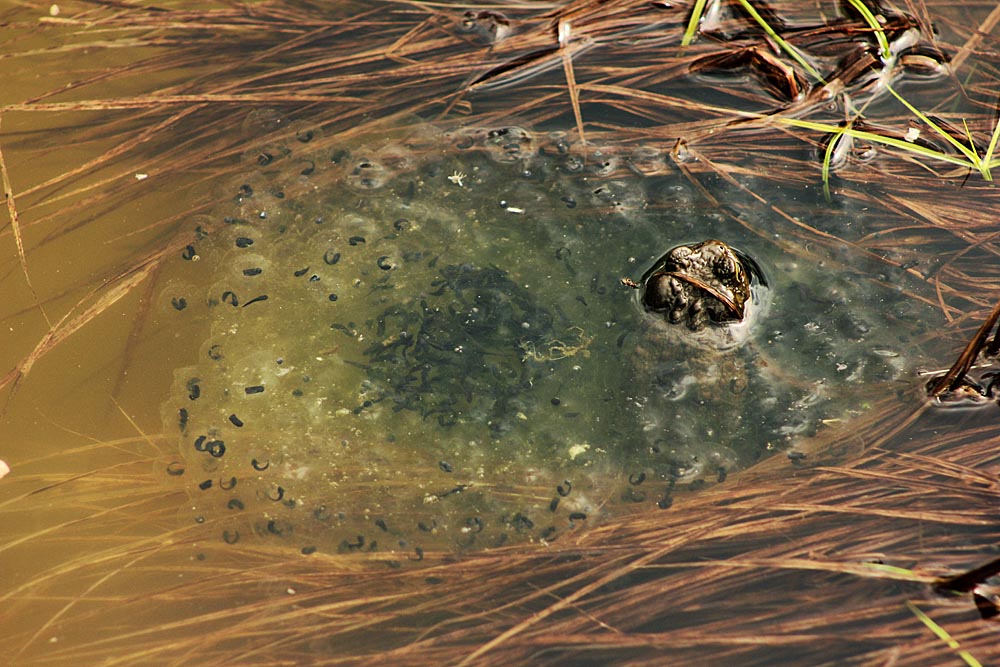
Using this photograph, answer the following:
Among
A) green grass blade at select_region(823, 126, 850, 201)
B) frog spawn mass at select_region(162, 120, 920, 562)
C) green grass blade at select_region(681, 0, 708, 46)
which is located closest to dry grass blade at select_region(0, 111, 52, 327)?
frog spawn mass at select_region(162, 120, 920, 562)

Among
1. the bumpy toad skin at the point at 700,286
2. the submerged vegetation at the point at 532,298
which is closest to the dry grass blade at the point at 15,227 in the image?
the submerged vegetation at the point at 532,298

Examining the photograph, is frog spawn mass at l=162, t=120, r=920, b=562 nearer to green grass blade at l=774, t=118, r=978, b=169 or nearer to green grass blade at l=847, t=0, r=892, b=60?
green grass blade at l=774, t=118, r=978, b=169

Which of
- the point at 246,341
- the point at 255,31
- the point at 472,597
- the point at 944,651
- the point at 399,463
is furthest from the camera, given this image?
the point at 255,31

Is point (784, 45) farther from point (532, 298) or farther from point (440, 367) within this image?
point (440, 367)

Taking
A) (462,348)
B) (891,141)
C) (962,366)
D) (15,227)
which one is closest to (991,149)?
(891,141)

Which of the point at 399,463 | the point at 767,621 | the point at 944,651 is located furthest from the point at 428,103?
the point at 944,651

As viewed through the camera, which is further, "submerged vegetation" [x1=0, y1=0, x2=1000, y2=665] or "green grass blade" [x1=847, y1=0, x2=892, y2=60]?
"green grass blade" [x1=847, y1=0, x2=892, y2=60]

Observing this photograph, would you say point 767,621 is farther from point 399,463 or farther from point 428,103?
point 428,103
